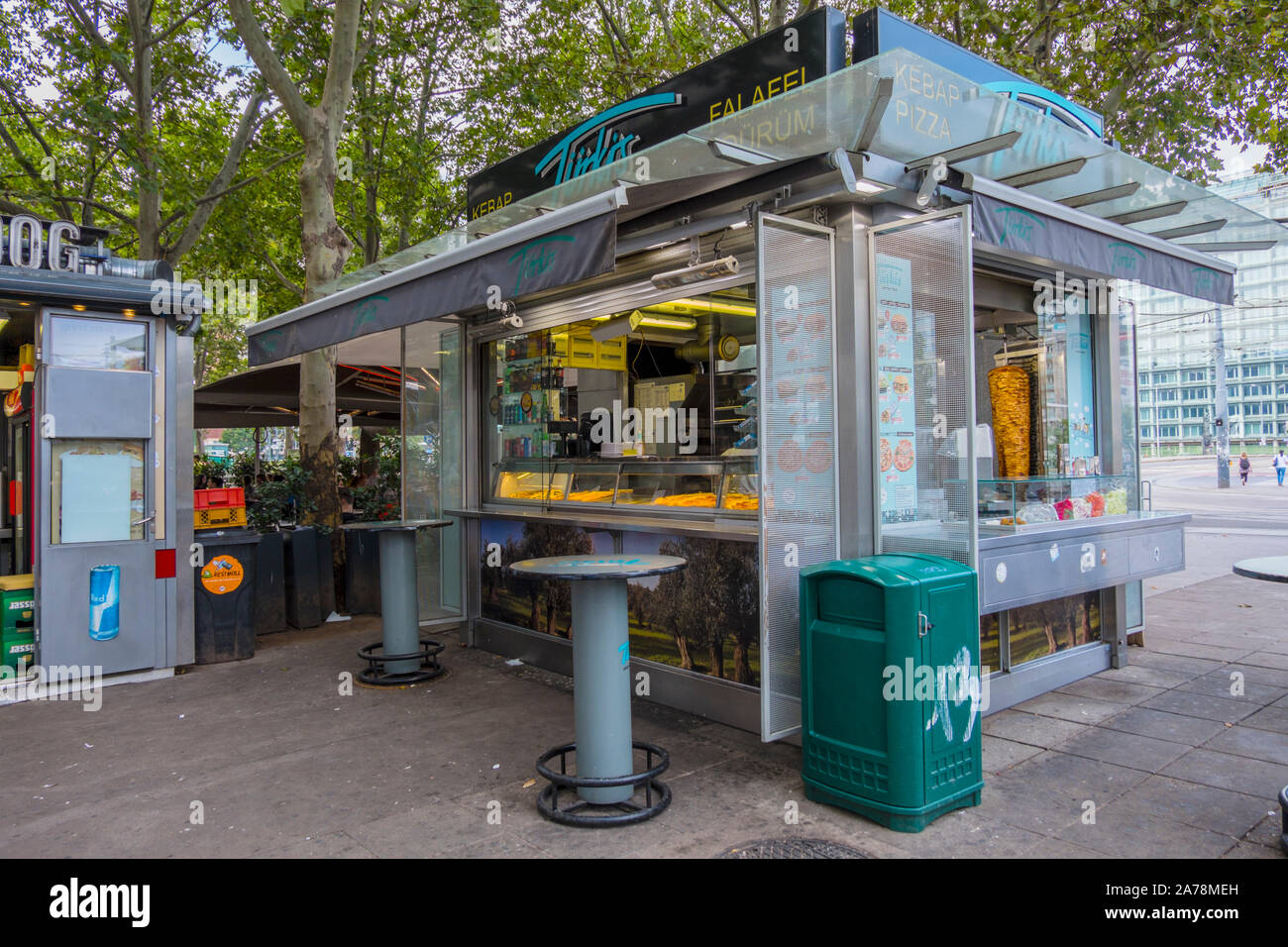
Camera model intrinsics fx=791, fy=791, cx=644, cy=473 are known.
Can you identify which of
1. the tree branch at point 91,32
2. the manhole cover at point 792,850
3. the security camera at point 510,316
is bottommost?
the manhole cover at point 792,850

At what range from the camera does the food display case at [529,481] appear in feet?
20.6

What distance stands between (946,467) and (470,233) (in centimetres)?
385

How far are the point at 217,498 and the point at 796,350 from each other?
5.39 m


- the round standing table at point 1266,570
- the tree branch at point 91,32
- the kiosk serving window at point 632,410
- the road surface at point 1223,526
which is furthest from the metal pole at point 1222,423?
the tree branch at point 91,32

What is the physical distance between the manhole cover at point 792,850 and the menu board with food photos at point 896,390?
159cm

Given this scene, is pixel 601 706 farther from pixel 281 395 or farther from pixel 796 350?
pixel 281 395

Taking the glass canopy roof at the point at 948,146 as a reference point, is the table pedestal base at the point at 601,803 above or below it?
below

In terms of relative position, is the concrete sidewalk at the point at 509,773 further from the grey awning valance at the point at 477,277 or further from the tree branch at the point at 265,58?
the tree branch at the point at 265,58

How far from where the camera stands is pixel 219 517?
6867mm

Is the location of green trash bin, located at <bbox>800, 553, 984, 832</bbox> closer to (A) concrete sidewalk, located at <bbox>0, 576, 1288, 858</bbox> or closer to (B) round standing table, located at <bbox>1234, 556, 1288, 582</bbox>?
(A) concrete sidewalk, located at <bbox>0, 576, 1288, 858</bbox>

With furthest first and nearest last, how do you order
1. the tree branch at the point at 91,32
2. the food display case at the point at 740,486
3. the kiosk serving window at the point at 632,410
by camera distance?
1. the tree branch at the point at 91,32
2. the kiosk serving window at the point at 632,410
3. the food display case at the point at 740,486

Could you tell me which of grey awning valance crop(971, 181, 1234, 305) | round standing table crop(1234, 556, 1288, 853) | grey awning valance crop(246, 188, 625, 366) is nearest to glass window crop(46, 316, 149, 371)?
grey awning valance crop(246, 188, 625, 366)

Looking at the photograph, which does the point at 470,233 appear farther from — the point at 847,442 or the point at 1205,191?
the point at 1205,191
